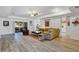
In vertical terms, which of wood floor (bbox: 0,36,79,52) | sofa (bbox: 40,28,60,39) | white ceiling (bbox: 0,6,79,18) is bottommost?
wood floor (bbox: 0,36,79,52)

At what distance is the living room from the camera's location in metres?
2.81

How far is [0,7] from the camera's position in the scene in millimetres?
2758

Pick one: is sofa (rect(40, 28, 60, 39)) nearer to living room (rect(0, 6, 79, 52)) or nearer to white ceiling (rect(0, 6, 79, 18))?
living room (rect(0, 6, 79, 52))

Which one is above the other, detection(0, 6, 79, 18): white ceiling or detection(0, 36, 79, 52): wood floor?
detection(0, 6, 79, 18): white ceiling

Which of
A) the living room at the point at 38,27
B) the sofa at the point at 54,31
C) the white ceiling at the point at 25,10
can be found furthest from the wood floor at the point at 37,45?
the white ceiling at the point at 25,10

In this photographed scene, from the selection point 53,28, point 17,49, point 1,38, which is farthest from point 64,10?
point 1,38

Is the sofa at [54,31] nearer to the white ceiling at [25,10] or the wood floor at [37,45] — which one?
the wood floor at [37,45]

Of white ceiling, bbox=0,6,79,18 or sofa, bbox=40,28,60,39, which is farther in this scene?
sofa, bbox=40,28,60,39

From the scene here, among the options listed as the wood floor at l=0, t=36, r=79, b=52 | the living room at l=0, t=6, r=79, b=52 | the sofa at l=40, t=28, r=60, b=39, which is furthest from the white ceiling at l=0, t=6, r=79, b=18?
the wood floor at l=0, t=36, r=79, b=52

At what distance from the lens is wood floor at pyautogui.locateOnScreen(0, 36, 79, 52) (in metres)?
2.83

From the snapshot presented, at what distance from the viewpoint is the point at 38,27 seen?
2930 mm

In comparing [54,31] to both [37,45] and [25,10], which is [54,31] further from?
[25,10]
